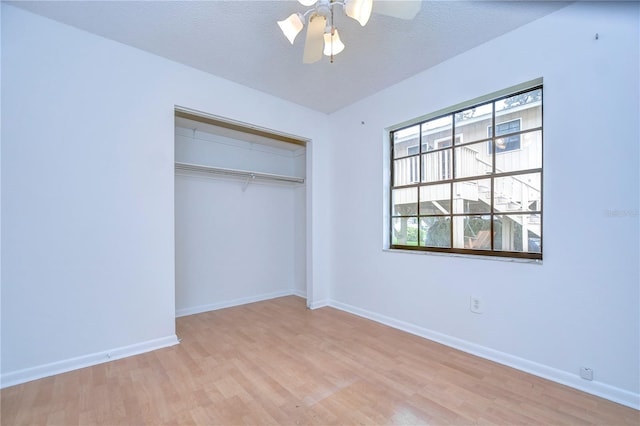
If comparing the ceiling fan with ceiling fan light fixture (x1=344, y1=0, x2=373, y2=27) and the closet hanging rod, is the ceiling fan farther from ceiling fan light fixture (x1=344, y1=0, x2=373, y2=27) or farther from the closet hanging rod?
the closet hanging rod

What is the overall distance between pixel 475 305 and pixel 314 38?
2619mm

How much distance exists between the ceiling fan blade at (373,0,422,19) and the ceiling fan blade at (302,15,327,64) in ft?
1.15

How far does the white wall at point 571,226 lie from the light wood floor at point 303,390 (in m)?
0.25

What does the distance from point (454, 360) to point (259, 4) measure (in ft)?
10.9

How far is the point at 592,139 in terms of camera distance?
208cm

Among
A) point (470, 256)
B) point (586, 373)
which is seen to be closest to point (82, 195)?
point (470, 256)

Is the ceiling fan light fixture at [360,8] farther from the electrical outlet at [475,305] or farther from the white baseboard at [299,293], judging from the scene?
the white baseboard at [299,293]

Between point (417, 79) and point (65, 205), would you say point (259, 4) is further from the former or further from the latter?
point (65, 205)

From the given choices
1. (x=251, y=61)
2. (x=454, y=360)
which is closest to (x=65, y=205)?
(x=251, y=61)

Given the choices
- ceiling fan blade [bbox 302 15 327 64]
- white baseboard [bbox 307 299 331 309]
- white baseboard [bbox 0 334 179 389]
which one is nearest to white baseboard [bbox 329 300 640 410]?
white baseboard [bbox 307 299 331 309]

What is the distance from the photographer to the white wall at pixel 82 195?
Answer: 2238 mm

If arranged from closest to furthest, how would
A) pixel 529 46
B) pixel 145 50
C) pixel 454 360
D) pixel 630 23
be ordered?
1. pixel 630 23
2. pixel 529 46
3. pixel 454 360
4. pixel 145 50

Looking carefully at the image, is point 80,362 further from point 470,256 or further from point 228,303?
point 470,256

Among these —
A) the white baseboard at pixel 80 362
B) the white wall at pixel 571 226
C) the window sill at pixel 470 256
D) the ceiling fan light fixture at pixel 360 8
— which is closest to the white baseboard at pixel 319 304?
the window sill at pixel 470 256
